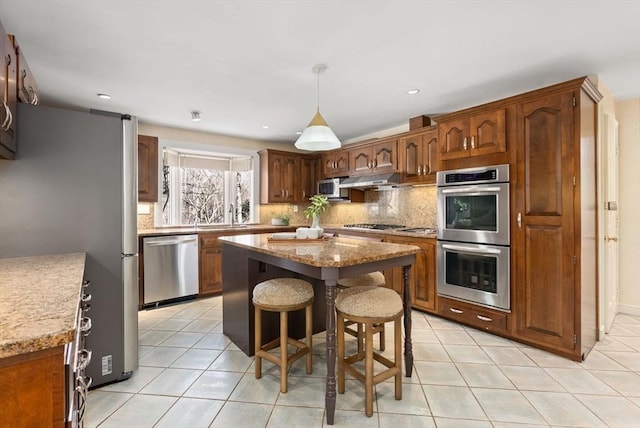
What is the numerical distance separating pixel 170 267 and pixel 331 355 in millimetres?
2967

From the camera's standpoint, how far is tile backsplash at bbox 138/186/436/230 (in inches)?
169

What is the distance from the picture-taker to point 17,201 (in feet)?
6.12

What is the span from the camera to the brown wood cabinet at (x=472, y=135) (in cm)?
288

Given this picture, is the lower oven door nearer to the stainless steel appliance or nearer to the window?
the stainless steel appliance

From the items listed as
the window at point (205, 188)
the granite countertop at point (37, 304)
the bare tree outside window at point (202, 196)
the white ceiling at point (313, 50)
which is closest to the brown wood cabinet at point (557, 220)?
the white ceiling at point (313, 50)

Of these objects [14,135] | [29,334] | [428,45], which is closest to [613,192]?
[428,45]

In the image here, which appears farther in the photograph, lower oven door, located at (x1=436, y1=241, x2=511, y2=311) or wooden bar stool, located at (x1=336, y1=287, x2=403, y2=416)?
lower oven door, located at (x1=436, y1=241, x2=511, y2=311)

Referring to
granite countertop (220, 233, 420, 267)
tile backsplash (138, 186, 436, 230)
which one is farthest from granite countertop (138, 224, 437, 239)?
granite countertop (220, 233, 420, 267)

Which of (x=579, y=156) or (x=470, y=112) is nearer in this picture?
(x=579, y=156)

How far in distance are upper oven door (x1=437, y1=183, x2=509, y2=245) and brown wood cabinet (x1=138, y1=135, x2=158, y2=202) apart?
3735 mm

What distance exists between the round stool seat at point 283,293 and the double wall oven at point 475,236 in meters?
1.78

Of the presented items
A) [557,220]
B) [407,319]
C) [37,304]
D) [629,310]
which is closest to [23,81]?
[37,304]

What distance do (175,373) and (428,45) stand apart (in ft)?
10.2

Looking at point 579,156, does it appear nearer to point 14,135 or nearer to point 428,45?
point 428,45
